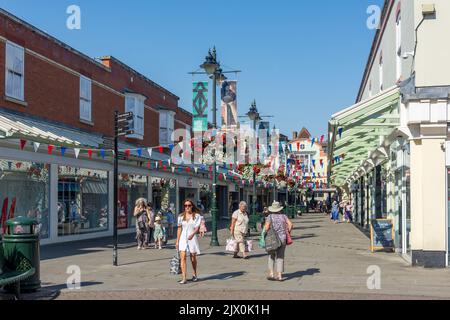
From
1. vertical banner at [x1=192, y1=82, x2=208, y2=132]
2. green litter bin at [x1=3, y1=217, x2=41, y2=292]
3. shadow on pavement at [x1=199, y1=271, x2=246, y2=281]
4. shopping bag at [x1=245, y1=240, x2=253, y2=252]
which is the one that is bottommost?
shadow on pavement at [x1=199, y1=271, x2=246, y2=281]

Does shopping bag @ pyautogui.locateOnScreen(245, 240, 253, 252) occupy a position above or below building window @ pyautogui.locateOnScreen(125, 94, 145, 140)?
below

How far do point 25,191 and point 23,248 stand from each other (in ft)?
31.9

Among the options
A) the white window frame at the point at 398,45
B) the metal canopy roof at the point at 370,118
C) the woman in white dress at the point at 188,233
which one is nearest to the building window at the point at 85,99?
the metal canopy roof at the point at 370,118

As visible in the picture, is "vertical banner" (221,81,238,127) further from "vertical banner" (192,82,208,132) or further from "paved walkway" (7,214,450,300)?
"paved walkway" (7,214,450,300)

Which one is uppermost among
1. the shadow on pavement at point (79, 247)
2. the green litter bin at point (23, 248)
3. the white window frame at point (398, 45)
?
the white window frame at point (398, 45)

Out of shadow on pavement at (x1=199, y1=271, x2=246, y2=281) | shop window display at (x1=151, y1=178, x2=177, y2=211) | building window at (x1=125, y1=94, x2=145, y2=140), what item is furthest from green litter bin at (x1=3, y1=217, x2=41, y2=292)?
shop window display at (x1=151, y1=178, x2=177, y2=211)

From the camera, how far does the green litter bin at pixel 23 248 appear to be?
1033 centimetres

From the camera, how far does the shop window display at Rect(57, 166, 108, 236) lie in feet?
71.6

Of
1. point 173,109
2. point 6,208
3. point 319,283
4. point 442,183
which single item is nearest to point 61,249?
point 6,208

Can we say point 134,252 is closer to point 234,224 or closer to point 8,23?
point 234,224

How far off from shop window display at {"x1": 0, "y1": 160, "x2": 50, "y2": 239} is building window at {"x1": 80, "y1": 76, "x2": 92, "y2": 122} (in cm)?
441

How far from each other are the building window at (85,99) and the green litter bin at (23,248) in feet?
46.3

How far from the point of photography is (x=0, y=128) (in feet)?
52.0

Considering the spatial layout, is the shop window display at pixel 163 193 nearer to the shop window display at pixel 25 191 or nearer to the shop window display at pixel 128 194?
the shop window display at pixel 128 194
